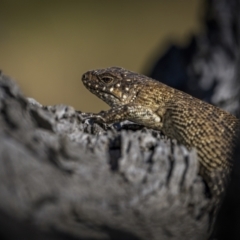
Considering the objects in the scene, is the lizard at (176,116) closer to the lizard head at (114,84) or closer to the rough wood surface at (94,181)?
the lizard head at (114,84)

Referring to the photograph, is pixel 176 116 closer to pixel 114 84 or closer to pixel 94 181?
pixel 114 84

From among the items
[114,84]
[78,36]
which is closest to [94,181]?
[114,84]

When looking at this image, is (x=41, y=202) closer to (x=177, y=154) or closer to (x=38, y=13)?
(x=177, y=154)

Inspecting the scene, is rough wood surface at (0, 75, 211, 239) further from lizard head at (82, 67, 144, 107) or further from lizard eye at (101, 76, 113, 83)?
lizard eye at (101, 76, 113, 83)

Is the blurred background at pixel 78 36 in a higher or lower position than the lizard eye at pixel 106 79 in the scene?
higher

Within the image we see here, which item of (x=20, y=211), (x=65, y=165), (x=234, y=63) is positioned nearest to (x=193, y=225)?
(x=65, y=165)

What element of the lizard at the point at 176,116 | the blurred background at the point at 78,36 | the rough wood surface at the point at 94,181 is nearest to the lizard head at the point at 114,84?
the lizard at the point at 176,116
